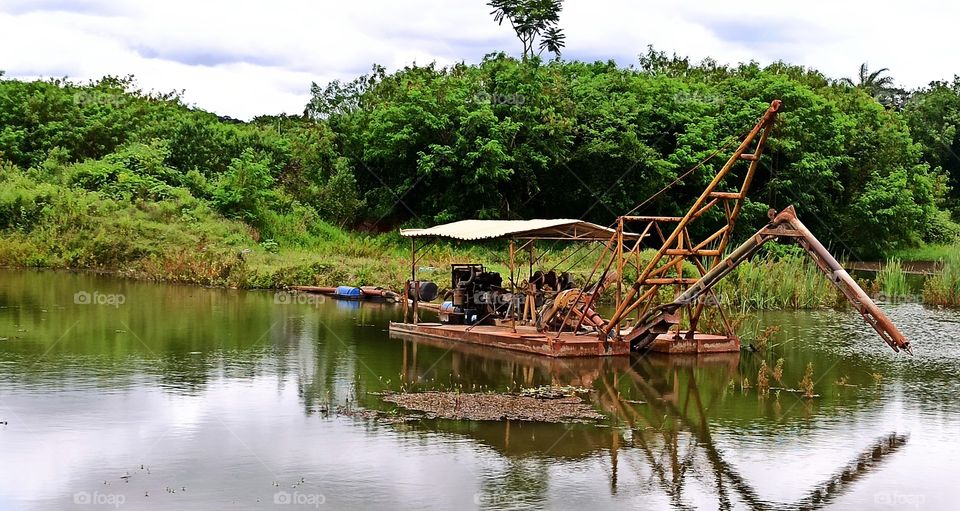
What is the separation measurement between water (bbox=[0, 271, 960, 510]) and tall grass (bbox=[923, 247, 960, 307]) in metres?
7.53

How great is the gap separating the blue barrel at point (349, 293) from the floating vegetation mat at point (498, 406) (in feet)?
47.4

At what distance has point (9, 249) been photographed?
37875 mm

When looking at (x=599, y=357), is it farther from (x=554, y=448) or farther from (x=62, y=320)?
(x=62, y=320)

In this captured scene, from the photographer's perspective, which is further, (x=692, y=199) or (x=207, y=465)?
(x=692, y=199)

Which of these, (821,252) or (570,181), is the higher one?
(570,181)

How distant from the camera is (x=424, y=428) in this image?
1505 cm

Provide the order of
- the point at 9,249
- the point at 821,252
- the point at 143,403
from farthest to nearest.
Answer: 1. the point at 9,249
2. the point at 821,252
3. the point at 143,403

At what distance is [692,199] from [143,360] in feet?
101

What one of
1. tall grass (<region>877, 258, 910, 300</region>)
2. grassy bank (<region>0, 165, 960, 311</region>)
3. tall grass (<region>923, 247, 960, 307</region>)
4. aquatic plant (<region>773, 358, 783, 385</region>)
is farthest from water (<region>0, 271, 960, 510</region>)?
tall grass (<region>877, 258, 910, 300</region>)

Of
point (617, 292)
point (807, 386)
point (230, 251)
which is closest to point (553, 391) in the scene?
point (617, 292)

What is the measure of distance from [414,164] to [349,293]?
13.5 m

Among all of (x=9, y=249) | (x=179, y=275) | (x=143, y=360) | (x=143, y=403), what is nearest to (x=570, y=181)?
(x=179, y=275)

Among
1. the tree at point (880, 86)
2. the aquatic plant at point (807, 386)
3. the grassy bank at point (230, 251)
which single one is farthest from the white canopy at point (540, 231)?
the tree at point (880, 86)

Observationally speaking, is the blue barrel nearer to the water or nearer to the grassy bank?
the grassy bank
